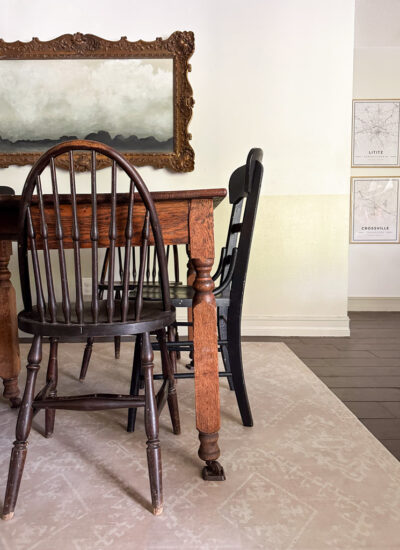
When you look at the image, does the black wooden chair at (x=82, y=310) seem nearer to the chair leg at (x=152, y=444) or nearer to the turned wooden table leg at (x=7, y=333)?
the chair leg at (x=152, y=444)

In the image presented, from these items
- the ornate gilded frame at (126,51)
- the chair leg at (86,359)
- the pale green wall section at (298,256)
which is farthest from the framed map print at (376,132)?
the chair leg at (86,359)

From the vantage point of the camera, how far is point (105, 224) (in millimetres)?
1271

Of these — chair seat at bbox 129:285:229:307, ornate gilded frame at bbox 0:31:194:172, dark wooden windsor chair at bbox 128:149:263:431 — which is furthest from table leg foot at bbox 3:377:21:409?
ornate gilded frame at bbox 0:31:194:172

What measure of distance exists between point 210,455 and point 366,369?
1.39m

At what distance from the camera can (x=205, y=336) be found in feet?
4.12

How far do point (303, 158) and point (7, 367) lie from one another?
2355 mm

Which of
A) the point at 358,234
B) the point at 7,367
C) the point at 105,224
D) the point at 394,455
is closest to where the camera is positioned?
the point at 105,224

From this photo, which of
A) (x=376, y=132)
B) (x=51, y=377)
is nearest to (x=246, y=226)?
(x=51, y=377)

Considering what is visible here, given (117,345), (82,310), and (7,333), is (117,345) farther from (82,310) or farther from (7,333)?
(82,310)

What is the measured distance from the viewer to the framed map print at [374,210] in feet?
13.9

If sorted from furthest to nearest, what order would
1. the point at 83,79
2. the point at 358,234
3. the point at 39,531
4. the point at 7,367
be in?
the point at 358,234 → the point at 83,79 → the point at 7,367 → the point at 39,531

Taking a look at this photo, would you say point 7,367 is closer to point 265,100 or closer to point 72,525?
point 72,525

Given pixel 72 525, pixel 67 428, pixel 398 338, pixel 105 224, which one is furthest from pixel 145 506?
pixel 398 338

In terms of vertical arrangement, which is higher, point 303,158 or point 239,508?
point 303,158
